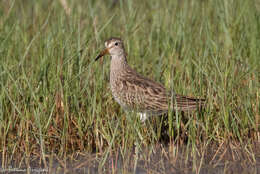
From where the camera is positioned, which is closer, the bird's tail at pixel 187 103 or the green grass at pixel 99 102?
the green grass at pixel 99 102

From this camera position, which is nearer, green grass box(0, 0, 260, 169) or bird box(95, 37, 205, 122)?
green grass box(0, 0, 260, 169)

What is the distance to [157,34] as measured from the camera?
8344 mm

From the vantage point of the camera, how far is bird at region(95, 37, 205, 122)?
6027 mm

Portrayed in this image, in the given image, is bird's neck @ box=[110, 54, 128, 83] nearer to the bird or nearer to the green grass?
the bird

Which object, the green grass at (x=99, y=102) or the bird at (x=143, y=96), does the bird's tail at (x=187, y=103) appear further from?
the green grass at (x=99, y=102)

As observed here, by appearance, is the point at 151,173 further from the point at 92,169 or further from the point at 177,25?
the point at 177,25

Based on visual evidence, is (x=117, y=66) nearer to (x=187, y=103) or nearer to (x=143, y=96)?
(x=143, y=96)

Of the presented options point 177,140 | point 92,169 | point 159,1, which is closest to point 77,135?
point 92,169

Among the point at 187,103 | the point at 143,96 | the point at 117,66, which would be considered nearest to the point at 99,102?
the point at 143,96

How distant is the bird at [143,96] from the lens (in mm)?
6027

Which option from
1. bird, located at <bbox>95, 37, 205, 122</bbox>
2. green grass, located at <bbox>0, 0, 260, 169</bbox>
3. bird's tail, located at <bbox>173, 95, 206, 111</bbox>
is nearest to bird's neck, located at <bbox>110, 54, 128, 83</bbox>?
bird, located at <bbox>95, 37, 205, 122</bbox>

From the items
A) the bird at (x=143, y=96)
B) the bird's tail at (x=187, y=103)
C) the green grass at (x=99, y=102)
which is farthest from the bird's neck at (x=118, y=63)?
the bird's tail at (x=187, y=103)

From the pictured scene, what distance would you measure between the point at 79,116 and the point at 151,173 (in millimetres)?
1101

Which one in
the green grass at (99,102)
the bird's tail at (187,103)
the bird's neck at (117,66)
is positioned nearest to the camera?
the green grass at (99,102)
